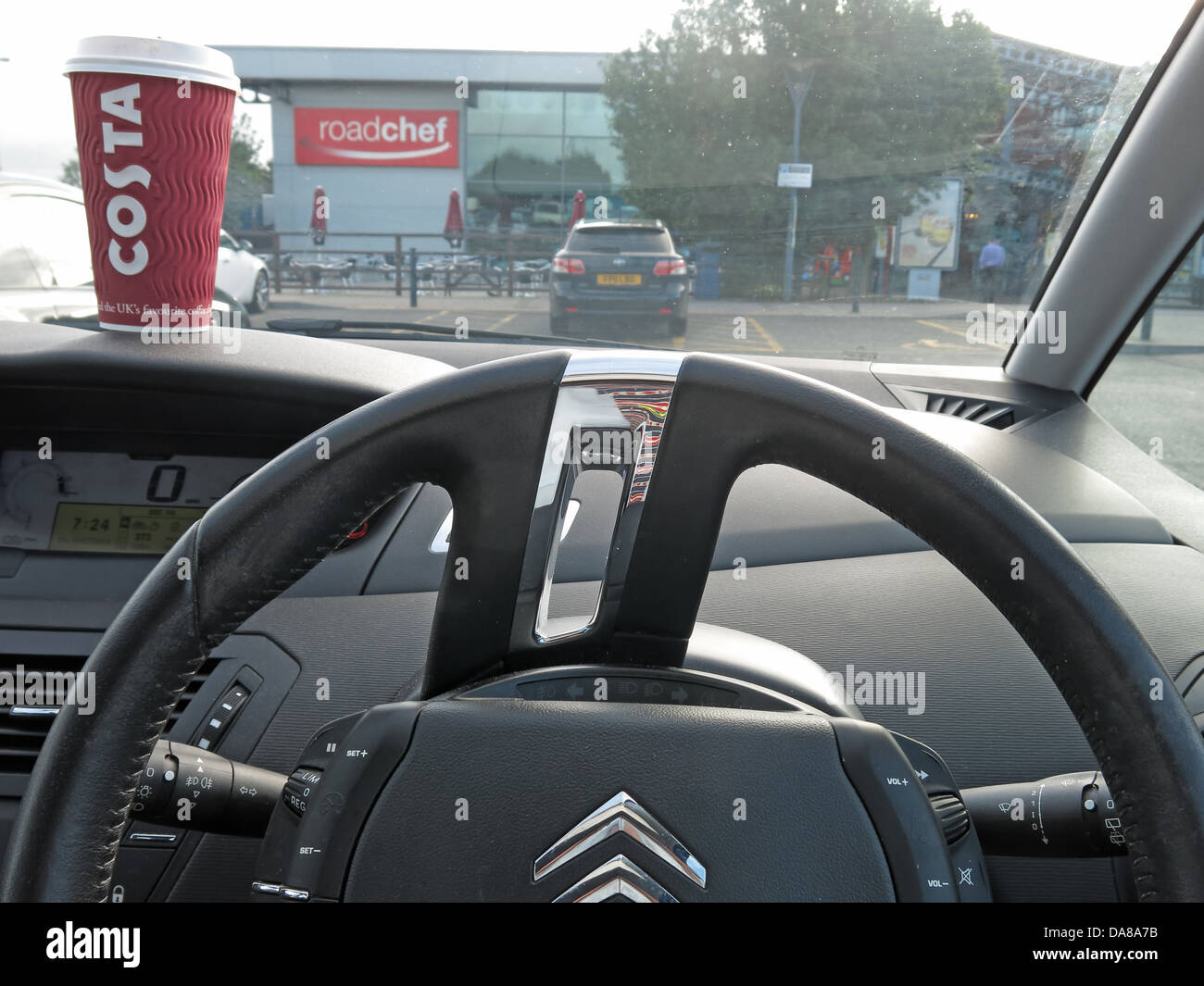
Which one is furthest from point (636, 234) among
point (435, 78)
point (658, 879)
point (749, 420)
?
point (658, 879)

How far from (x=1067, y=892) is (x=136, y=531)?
1.79 metres

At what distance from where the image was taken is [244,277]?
223 cm

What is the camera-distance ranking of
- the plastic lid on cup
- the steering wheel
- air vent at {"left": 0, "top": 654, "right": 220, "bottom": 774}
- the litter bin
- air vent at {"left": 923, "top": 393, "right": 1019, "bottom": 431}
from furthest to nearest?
air vent at {"left": 923, "top": 393, "right": 1019, "bottom": 431}
the litter bin
air vent at {"left": 0, "top": 654, "right": 220, "bottom": 774}
the plastic lid on cup
the steering wheel

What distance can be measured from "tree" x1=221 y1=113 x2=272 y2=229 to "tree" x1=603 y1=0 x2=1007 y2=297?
71 cm

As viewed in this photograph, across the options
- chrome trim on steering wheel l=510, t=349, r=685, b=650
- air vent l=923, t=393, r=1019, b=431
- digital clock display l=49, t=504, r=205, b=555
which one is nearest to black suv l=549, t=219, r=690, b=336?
air vent l=923, t=393, r=1019, b=431

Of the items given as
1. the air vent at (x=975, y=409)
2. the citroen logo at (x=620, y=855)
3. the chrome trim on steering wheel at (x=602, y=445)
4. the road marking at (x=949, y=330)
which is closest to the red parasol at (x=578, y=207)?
the road marking at (x=949, y=330)

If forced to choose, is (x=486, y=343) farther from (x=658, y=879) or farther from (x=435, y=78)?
(x=658, y=879)

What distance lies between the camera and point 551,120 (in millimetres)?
2104

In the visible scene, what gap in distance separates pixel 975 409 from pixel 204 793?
2171 millimetres

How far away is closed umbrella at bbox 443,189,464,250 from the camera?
2188 millimetres

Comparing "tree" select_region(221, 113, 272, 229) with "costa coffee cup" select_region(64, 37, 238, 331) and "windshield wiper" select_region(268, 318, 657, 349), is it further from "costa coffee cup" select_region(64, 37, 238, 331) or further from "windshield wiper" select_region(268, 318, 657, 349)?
"windshield wiper" select_region(268, 318, 657, 349)

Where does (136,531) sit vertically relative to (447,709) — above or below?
below

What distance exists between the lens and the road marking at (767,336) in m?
2.40

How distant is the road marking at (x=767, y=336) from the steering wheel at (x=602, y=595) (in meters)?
1.51
